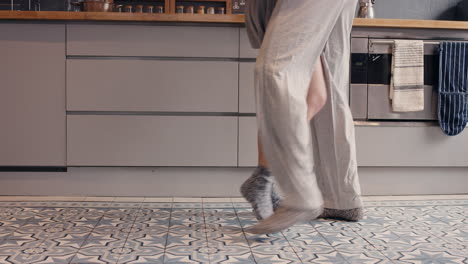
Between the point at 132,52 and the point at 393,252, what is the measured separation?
1726 millimetres

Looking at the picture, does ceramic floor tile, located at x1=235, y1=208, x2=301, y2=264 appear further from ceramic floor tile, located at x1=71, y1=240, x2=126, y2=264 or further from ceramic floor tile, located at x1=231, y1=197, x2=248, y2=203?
ceramic floor tile, located at x1=231, y1=197, x2=248, y2=203

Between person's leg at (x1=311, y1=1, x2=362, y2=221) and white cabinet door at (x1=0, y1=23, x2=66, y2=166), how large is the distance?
1.43 meters

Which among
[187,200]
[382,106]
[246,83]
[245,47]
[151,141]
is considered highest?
[245,47]

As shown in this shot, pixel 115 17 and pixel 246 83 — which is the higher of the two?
pixel 115 17

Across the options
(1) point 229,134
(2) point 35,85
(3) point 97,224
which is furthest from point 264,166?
(2) point 35,85

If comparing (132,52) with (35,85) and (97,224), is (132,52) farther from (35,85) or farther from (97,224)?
(97,224)

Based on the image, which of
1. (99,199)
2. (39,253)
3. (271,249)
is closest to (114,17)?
(99,199)

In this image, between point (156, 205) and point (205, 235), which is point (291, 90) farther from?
point (156, 205)

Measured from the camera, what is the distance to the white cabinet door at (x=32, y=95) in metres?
2.89

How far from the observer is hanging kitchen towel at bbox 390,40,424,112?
298 cm

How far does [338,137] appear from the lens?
7.36 ft

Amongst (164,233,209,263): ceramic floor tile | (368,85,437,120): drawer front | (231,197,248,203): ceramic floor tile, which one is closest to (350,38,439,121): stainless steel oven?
(368,85,437,120): drawer front

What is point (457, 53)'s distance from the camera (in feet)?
9.87

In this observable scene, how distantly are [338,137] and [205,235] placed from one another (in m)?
0.67
